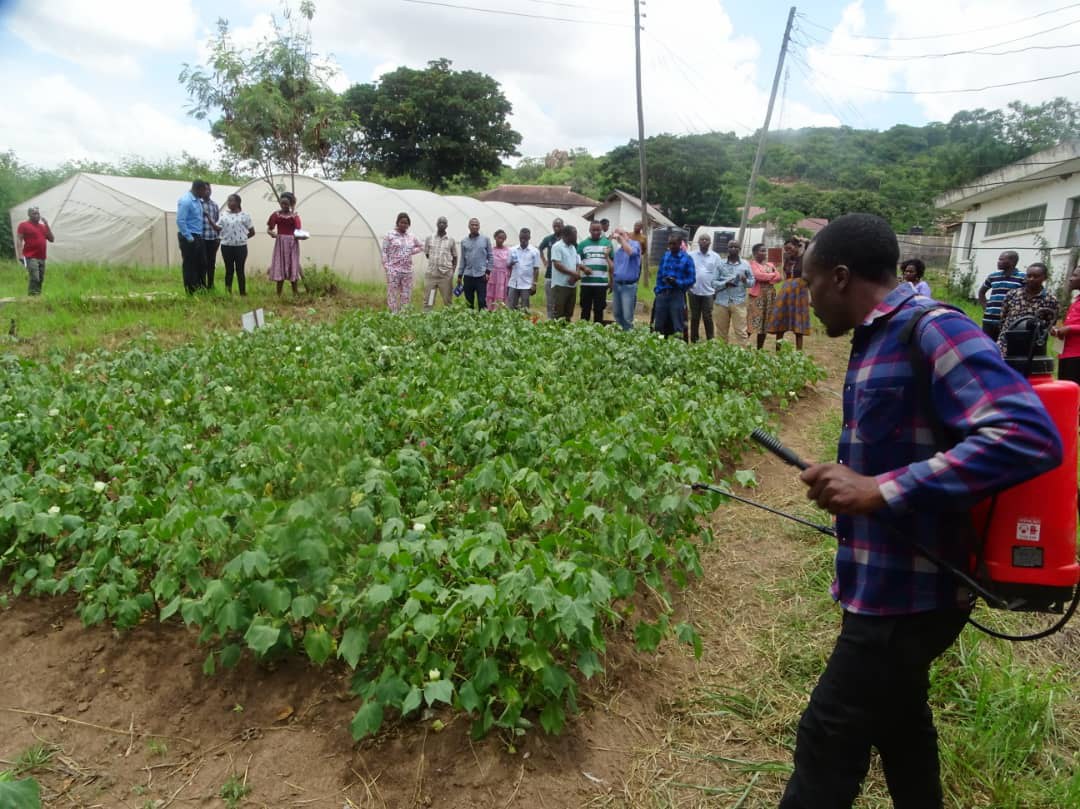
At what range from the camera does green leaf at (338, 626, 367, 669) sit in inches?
94.4

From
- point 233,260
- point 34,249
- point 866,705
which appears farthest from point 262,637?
point 34,249

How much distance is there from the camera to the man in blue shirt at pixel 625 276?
9.86 metres

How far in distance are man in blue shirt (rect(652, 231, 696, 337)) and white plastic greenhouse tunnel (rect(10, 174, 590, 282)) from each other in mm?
6945

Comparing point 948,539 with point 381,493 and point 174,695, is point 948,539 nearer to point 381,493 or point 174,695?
point 381,493

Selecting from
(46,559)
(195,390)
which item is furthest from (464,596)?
(195,390)

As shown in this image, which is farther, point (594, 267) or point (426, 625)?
point (594, 267)

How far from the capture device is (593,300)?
10.6 m

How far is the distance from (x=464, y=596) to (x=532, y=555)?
33 centimetres

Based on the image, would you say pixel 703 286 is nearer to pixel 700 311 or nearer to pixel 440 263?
pixel 700 311

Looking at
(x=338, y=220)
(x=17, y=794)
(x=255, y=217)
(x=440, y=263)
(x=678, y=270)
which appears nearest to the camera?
(x=17, y=794)

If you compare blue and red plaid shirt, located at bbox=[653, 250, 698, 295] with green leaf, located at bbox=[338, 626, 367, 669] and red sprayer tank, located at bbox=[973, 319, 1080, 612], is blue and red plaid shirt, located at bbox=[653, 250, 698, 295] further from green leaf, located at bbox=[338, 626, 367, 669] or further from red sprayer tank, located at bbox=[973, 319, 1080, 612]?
red sprayer tank, located at bbox=[973, 319, 1080, 612]

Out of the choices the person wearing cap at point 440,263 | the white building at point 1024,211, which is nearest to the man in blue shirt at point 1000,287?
the person wearing cap at point 440,263

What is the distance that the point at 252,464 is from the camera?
362cm

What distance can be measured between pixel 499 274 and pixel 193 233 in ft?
14.7
